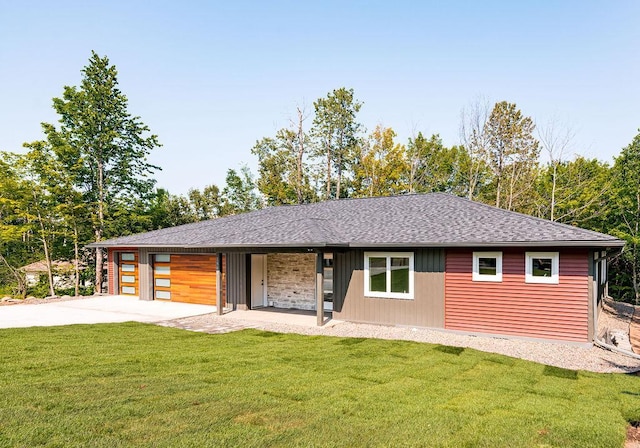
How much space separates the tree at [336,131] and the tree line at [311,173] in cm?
8

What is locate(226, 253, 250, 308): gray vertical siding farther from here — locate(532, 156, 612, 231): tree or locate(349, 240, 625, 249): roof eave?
locate(532, 156, 612, 231): tree

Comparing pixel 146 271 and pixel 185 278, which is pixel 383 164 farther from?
pixel 146 271

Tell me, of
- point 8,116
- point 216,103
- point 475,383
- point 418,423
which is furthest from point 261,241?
point 8,116

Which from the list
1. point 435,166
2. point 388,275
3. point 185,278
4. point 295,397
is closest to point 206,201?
point 435,166

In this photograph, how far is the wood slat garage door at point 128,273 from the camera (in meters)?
17.3

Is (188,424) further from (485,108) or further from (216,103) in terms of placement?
(485,108)

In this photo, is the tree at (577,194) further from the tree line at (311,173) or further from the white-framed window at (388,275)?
the white-framed window at (388,275)

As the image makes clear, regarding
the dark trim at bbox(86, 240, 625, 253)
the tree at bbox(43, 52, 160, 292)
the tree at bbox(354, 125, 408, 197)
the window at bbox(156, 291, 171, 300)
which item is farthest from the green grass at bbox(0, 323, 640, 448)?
the tree at bbox(354, 125, 408, 197)

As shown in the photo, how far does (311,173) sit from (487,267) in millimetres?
21883

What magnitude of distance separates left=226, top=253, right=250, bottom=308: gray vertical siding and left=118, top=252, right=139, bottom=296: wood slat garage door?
5.88 m

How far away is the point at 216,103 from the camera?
733 inches

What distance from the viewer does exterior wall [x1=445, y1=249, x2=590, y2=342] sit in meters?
8.94

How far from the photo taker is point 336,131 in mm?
29688

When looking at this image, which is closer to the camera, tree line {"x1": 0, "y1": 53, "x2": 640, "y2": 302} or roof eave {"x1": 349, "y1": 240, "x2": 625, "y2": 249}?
roof eave {"x1": 349, "y1": 240, "x2": 625, "y2": 249}
